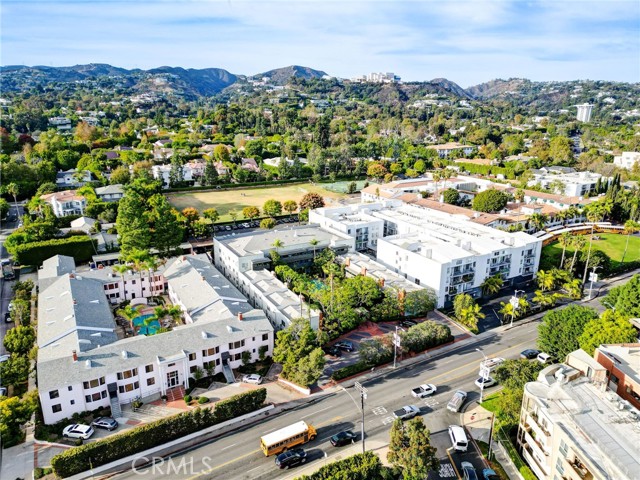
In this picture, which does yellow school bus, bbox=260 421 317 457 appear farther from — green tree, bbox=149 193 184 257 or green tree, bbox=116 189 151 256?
green tree, bbox=149 193 184 257

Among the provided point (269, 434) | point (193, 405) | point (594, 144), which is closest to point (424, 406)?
point (269, 434)

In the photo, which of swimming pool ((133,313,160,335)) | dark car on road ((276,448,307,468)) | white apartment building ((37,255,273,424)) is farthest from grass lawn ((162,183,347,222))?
dark car on road ((276,448,307,468))

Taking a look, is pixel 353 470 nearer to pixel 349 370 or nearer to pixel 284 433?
pixel 284 433

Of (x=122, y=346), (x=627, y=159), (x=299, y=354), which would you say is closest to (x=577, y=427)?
(x=299, y=354)

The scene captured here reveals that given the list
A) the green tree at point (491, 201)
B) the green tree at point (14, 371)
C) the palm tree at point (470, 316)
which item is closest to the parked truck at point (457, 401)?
the palm tree at point (470, 316)

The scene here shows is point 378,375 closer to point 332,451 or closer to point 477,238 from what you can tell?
point 332,451

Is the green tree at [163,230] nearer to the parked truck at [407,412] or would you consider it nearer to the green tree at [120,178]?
the green tree at [120,178]
